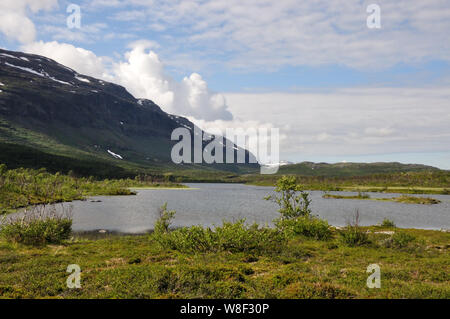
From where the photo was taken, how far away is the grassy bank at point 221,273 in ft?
57.4

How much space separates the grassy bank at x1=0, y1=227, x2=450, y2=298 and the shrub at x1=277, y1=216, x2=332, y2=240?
784 centimetres

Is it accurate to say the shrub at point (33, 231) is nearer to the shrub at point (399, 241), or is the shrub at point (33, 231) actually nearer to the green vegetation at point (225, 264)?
the green vegetation at point (225, 264)

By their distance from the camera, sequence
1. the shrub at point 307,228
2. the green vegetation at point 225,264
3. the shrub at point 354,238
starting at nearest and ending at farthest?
the green vegetation at point 225,264 → the shrub at point 354,238 → the shrub at point 307,228

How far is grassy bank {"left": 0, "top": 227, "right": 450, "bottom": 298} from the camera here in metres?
17.5

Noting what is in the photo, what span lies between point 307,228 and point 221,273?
25.6 meters

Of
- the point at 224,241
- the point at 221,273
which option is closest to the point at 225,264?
the point at 221,273

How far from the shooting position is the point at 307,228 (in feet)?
144

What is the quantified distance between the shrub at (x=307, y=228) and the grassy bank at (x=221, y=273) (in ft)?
25.7

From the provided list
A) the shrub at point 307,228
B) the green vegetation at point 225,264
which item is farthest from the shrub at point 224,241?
the shrub at point 307,228

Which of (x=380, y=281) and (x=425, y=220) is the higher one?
(x=380, y=281)

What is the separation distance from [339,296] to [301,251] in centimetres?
1489
